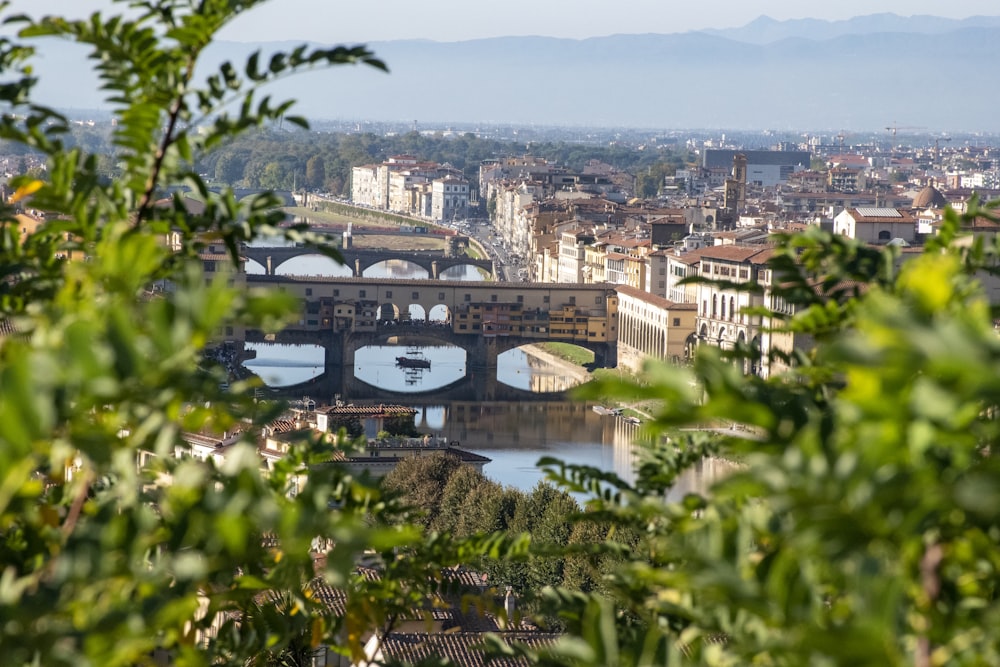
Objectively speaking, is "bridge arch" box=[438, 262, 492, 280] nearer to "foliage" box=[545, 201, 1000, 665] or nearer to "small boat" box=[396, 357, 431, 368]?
"small boat" box=[396, 357, 431, 368]

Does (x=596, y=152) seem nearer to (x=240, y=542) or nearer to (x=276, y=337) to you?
(x=276, y=337)

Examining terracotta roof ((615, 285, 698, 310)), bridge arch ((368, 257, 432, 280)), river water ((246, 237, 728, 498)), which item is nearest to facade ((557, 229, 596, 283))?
river water ((246, 237, 728, 498))

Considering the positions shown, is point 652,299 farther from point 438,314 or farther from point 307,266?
point 307,266

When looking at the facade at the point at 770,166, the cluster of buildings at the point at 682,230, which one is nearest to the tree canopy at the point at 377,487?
the cluster of buildings at the point at 682,230

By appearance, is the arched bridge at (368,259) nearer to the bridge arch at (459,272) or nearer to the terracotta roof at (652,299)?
the bridge arch at (459,272)

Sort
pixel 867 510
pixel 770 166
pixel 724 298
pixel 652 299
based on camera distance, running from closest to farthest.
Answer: pixel 867 510 → pixel 724 298 → pixel 652 299 → pixel 770 166

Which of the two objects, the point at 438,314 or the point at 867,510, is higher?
the point at 867,510

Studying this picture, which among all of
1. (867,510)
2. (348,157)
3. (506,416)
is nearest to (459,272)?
(506,416)
